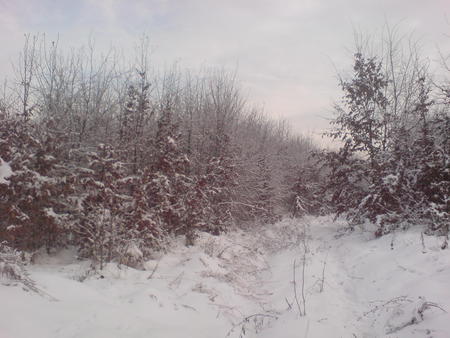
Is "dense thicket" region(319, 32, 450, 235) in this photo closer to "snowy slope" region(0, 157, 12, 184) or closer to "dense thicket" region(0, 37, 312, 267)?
"dense thicket" region(0, 37, 312, 267)

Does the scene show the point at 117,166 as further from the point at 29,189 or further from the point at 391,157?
the point at 391,157

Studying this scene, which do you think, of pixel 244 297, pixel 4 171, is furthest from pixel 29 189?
pixel 244 297

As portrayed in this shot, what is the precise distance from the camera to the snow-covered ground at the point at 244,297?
3545 millimetres

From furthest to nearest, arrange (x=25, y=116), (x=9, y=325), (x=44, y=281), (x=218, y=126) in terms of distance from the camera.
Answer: (x=218, y=126)
(x=25, y=116)
(x=44, y=281)
(x=9, y=325)

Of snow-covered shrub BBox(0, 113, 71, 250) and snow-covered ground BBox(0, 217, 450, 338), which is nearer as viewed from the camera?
snow-covered ground BBox(0, 217, 450, 338)

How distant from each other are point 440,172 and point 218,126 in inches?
307

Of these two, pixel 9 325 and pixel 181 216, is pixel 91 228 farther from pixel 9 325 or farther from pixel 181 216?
pixel 9 325

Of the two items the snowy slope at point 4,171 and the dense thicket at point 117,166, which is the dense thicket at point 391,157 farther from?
the snowy slope at point 4,171

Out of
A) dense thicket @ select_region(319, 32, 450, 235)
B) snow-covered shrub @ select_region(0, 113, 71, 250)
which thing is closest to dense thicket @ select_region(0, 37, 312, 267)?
snow-covered shrub @ select_region(0, 113, 71, 250)

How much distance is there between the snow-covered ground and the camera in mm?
3545

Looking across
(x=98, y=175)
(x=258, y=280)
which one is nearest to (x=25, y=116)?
(x=98, y=175)

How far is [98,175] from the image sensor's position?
682cm

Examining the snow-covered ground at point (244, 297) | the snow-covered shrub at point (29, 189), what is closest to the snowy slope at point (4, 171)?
the snow-covered shrub at point (29, 189)

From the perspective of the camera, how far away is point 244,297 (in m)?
5.97
